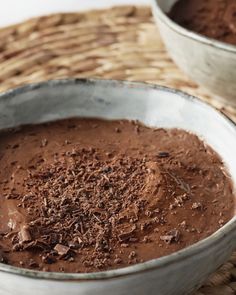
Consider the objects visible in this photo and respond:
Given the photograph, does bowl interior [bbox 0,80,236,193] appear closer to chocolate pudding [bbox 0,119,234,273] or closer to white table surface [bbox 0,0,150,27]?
chocolate pudding [bbox 0,119,234,273]

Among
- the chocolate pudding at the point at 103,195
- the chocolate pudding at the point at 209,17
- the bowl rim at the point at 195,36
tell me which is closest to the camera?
the chocolate pudding at the point at 103,195

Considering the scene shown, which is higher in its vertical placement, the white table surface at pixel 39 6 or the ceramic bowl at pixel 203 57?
the ceramic bowl at pixel 203 57

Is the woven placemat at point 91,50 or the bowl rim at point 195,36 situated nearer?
the bowl rim at point 195,36

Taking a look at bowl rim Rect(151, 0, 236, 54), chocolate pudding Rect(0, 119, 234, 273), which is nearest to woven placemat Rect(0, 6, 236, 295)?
bowl rim Rect(151, 0, 236, 54)

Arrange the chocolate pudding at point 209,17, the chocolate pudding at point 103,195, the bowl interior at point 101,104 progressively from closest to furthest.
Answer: the chocolate pudding at point 103,195
the bowl interior at point 101,104
the chocolate pudding at point 209,17

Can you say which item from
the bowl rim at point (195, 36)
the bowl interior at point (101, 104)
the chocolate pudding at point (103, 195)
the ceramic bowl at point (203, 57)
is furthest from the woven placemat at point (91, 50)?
the chocolate pudding at point (103, 195)

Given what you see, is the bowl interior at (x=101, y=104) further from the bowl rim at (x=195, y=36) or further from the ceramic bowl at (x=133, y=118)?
the bowl rim at (x=195, y=36)

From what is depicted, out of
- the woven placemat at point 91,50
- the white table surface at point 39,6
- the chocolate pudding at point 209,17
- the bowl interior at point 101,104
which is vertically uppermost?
the bowl interior at point 101,104
